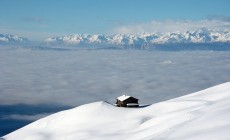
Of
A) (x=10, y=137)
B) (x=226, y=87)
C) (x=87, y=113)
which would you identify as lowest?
(x=10, y=137)

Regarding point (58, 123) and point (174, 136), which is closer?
point (174, 136)

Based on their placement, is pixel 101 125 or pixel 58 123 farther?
pixel 58 123

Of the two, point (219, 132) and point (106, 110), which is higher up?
point (219, 132)

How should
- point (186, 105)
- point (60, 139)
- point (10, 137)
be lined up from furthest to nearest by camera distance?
1. point (10, 137)
2. point (186, 105)
3. point (60, 139)

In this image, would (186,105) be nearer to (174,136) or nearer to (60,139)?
(60,139)

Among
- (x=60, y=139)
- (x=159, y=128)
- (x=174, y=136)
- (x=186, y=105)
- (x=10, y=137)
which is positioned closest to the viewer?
(x=174, y=136)

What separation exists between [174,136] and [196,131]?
1.86 meters

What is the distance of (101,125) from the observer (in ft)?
172

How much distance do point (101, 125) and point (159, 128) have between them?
14.2m

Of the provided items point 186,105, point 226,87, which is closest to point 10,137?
point 186,105

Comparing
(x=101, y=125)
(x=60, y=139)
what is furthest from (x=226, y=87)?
(x=60, y=139)

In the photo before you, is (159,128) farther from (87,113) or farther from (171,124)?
(87,113)

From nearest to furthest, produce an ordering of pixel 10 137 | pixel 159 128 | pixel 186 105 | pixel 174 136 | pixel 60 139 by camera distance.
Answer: pixel 174 136, pixel 159 128, pixel 60 139, pixel 186 105, pixel 10 137

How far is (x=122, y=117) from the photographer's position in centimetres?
5447
